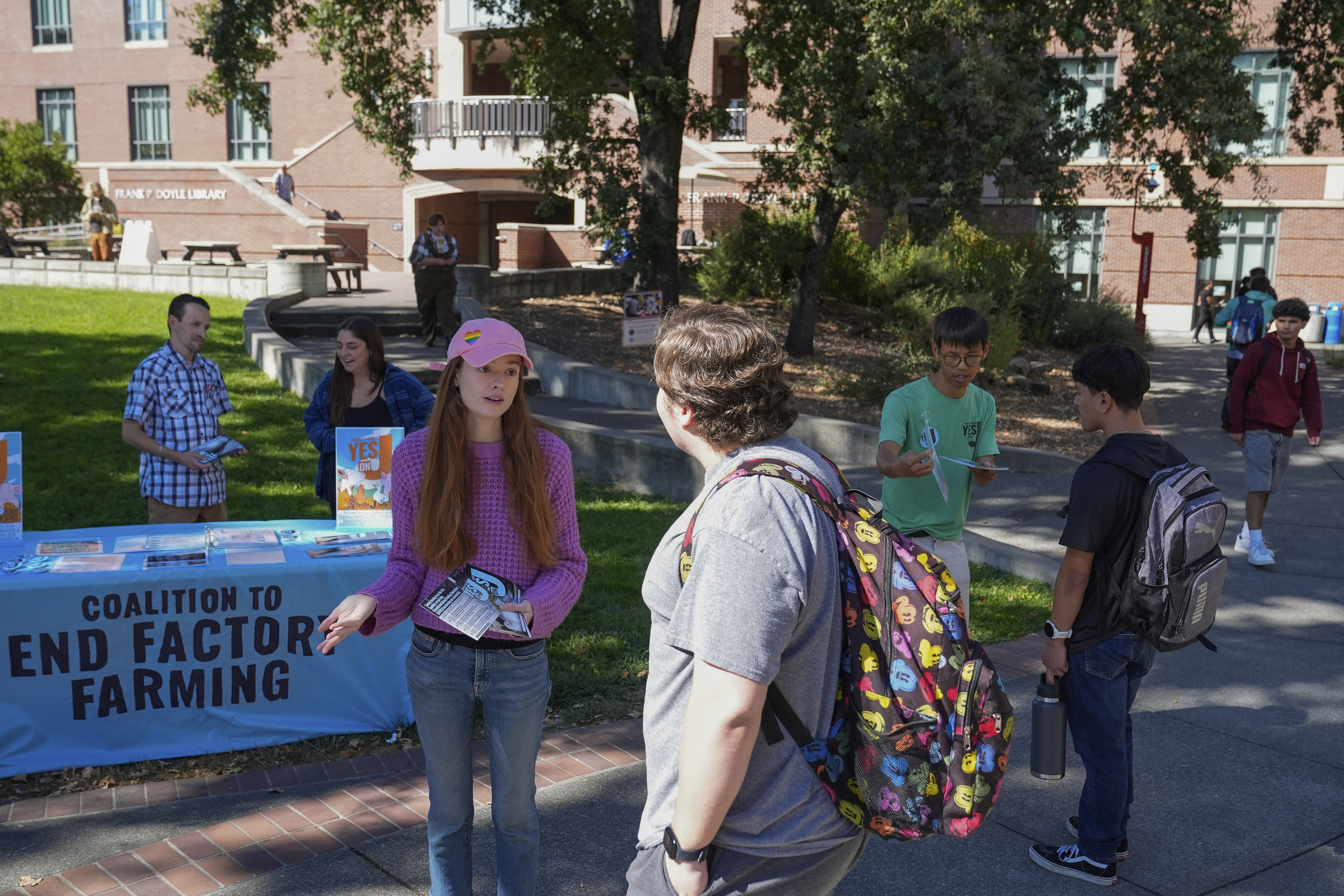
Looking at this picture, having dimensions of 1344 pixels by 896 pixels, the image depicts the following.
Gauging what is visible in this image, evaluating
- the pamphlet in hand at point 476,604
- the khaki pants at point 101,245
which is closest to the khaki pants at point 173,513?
the pamphlet in hand at point 476,604

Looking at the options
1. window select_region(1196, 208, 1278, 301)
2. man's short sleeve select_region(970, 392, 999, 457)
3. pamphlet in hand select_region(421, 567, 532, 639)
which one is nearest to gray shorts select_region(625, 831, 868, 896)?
pamphlet in hand select_region(421, 567, 532, 639)

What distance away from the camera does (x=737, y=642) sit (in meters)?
1.87

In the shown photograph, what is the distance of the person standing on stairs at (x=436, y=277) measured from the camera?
1491 cm

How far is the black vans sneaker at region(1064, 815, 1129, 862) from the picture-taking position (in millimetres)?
3908

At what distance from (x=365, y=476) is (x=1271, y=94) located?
32.4 meters

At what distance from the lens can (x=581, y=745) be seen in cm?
484

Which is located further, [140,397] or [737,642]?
[140,397]

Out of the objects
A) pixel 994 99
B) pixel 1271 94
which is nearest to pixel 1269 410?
pixel 994 99

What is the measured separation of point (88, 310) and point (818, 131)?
11290 millimetres

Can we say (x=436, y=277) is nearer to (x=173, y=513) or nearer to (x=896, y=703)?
(x=173, y=513)

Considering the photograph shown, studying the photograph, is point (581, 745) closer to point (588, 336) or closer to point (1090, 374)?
point (1090, 374)

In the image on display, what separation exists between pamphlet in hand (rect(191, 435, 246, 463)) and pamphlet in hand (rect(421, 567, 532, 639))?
265cm

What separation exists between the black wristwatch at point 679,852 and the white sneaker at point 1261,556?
7.22m

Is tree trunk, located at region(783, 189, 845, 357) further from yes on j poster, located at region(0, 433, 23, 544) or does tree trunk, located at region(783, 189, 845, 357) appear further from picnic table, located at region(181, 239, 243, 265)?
picnic table, located at region(181, 239, 243, 265)
